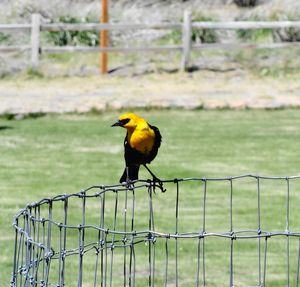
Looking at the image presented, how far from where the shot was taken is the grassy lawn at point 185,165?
9.93 m

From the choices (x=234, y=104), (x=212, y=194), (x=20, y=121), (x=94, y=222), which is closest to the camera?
(x=94, y=222)

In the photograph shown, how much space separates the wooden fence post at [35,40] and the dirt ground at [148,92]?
1.79ft

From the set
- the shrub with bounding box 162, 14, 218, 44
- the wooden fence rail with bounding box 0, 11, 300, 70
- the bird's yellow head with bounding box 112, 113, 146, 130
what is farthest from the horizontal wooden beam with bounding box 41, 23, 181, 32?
the bird's yellow head with bounding box 112, 113, 146, 130

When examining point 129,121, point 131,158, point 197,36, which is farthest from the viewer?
point 197,36

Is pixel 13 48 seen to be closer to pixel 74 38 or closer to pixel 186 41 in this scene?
pixel 74 38

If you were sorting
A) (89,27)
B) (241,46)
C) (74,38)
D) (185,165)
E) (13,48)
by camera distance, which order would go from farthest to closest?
1. (74,38)
2. (241,46)
3. (13,48)
4. (89,27)
5. (185,165)

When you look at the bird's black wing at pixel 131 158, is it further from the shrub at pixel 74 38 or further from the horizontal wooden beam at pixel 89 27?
the shrub at pixel 74 38

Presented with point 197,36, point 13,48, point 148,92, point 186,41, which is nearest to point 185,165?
point 148,92

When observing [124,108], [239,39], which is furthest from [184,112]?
[239,39]

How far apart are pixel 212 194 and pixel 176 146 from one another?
3.46m

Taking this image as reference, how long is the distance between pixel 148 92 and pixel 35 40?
3449 millimetres

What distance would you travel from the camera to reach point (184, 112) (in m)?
19.1

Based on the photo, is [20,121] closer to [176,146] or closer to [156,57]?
[176,146]

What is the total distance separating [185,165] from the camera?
14602 millimetres
